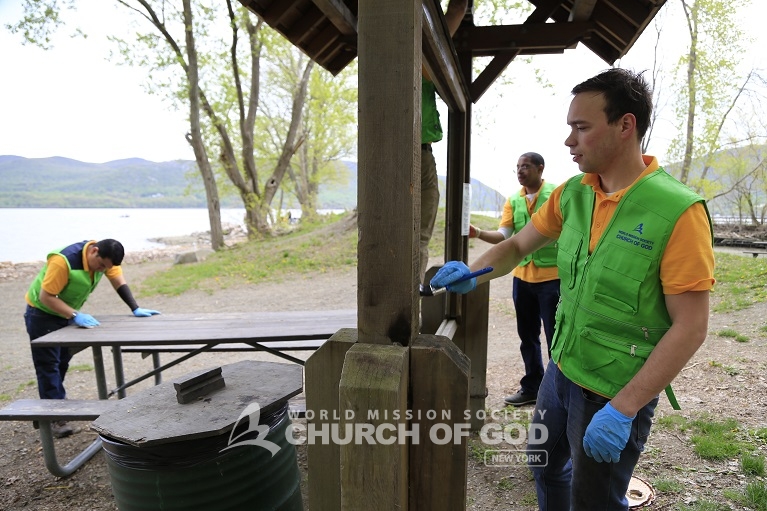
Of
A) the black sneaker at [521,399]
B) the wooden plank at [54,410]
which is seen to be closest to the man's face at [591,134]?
the black sneaker at [521,399]

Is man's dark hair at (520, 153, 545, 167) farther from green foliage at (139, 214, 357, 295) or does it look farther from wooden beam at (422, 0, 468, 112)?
green foliage at (139, 214, 357, 295)

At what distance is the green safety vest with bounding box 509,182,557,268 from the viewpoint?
3.95 metres

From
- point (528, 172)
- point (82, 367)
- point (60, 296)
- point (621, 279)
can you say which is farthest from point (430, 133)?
point (82, 367)

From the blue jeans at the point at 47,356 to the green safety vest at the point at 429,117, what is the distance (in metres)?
3.51

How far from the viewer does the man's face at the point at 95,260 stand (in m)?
4.12

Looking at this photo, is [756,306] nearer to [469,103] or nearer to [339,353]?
[469,103]

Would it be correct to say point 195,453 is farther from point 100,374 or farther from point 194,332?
point 100,374

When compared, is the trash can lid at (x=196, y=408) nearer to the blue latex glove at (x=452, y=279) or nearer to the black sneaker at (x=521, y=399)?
the blue latex glove at (x=452, y=279)

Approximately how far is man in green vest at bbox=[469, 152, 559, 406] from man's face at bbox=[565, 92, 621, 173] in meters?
2.20

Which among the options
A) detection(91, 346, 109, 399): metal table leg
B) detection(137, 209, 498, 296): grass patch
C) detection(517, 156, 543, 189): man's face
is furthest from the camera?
detection(137, 209, 498, 296): grass patch

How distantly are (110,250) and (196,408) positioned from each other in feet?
8.17

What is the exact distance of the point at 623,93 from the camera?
5.31 ft

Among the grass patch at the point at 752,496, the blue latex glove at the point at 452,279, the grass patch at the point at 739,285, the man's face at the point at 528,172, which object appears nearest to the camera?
the blue latex glove at the point at 452,279

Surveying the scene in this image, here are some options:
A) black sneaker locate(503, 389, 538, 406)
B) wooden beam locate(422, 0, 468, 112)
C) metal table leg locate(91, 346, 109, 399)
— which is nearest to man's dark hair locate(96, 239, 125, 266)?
metal table leg locate(91, 346, 109, 399)
